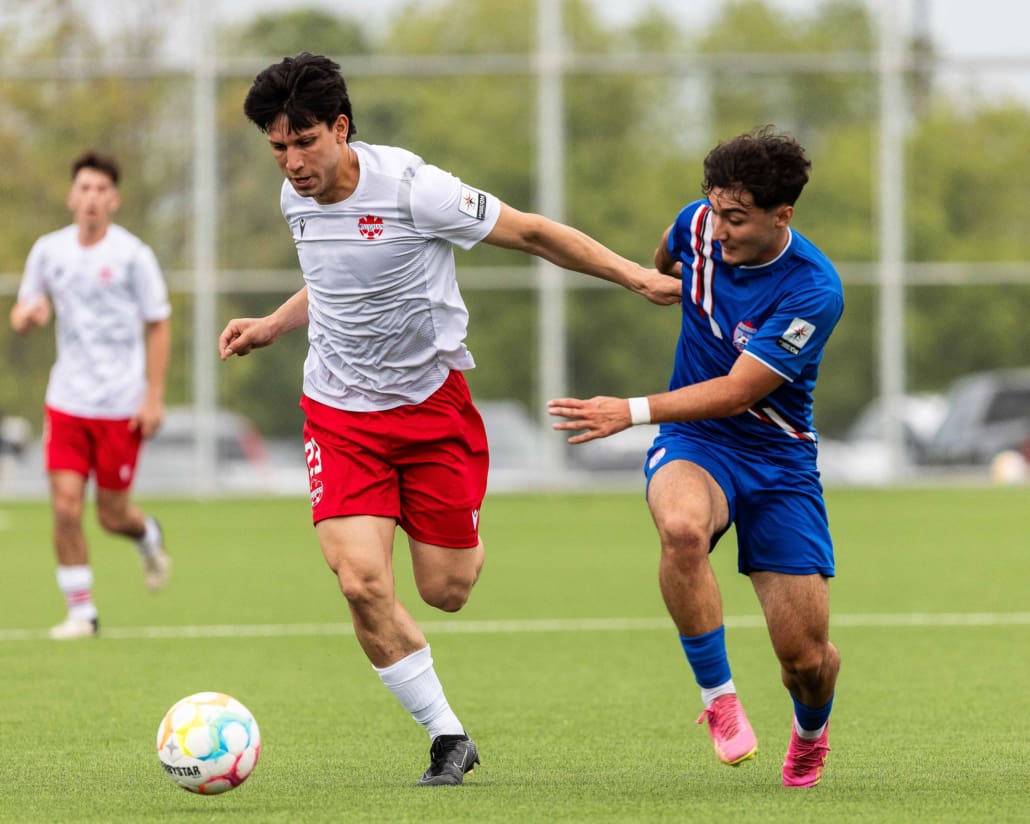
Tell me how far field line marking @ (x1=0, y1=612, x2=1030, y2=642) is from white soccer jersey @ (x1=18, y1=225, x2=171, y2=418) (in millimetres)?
1219

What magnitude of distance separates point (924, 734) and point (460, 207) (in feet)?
8.42

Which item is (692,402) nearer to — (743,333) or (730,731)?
(743,333)

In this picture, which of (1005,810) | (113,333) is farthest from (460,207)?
(113,333)

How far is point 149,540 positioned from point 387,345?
18.0 ft

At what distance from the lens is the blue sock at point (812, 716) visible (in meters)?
5.83

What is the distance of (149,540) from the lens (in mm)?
11211

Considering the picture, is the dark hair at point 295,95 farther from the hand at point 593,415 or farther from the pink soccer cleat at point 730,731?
the pink soccer cleat at point 730,731

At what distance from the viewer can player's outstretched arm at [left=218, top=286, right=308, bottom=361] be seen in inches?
247

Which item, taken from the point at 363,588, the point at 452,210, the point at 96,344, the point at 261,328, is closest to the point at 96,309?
the point at 96,344

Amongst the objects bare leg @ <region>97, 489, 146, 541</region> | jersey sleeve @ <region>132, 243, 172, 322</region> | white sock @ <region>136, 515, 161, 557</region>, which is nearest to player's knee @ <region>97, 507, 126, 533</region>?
bare leg @ <region>97, 489, 146, 541</region>

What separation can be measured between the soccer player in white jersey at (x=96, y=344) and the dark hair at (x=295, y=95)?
4.59 meters

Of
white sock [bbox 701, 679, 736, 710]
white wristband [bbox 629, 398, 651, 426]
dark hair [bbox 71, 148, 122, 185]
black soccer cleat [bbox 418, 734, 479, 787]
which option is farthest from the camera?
dark hair [bbox 71, 148, 122, 185]

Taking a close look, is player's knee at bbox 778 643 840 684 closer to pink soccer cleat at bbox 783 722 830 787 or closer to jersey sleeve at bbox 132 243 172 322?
pink soccer cleat at bbox 783 722 830 787

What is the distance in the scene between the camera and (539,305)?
23281 mm
